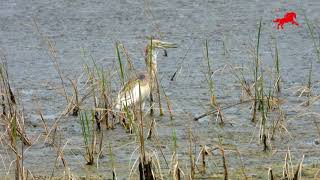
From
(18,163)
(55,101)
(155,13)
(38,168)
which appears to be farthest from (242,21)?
(18,163)

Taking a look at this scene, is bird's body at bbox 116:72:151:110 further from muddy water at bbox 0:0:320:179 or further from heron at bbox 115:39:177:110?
muddy water at bbox 0:0:320:179

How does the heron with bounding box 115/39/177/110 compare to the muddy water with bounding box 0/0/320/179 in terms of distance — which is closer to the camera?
the muddy water with bounding box 0/0/320/179

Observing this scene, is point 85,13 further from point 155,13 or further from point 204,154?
point 204,154

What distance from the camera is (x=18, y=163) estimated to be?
535cm

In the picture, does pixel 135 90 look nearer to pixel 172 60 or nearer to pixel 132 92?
pixel 132 92

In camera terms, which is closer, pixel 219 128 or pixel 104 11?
pixel 219 128

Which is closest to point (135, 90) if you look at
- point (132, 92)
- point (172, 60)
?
point (132, 92)

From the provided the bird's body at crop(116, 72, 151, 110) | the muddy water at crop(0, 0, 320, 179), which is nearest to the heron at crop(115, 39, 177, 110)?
the bird's body at crop(116, 72, 151, 110)

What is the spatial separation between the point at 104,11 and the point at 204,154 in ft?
22.9

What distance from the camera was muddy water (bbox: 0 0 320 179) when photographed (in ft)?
21.8

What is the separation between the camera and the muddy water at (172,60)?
666 cm

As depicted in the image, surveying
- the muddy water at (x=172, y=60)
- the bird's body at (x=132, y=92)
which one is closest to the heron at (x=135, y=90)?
the bird's body at (x=132, y=92)

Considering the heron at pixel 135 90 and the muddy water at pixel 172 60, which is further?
the heron at pixel 135 90

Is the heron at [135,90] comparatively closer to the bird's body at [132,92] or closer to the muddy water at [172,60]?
the bird's body at [132,92]
